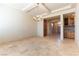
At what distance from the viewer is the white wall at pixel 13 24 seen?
21.9 ft

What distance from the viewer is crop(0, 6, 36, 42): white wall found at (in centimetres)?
666

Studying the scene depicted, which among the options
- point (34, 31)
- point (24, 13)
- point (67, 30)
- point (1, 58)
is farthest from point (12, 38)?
point (1, 58)

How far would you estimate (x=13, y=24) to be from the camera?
24.8ft

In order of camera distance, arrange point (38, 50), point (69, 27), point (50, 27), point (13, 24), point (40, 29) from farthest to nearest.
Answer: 1. point (50, 27)
2. point (40, 29)
3. point (69, 27)
4. point (13, 24)
5. point (38, 50)

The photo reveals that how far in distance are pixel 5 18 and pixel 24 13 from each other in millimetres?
2547

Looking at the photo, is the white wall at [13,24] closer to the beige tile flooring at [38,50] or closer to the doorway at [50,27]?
the beige tile flooring at [38,50]

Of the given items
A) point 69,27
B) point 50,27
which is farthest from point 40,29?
point 50,27

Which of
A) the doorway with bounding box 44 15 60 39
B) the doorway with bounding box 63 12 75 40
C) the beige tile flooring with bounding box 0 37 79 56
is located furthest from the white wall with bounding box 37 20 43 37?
the beige tile flooring with bounding box 0 37 79 56

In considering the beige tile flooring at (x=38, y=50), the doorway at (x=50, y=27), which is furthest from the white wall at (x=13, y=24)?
the doorway at (x=50, y=27)

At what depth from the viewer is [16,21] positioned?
787cm

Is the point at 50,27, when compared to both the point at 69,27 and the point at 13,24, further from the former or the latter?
the point at 13,24

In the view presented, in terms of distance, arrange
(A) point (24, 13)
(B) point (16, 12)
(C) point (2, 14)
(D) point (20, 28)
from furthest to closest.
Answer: (A) point (24, 13), (D) point (20, 28), (B) point (16, 12), (C) point (2, 14)

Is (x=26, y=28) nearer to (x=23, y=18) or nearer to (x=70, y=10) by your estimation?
(x=23, y=18)

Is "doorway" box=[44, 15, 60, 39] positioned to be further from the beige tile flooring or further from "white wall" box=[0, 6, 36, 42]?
the beige tile flooring
